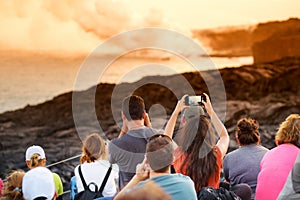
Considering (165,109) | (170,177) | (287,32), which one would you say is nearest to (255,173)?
(170,177)

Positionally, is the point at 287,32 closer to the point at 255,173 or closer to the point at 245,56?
the point at 245,56

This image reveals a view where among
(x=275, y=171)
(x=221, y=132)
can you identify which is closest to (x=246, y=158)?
(x=275, y=171)

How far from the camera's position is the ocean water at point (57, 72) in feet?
29.7

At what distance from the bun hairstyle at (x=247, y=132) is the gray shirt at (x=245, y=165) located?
42mm

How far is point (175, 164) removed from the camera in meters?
3.60

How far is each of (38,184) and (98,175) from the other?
0.45 metres

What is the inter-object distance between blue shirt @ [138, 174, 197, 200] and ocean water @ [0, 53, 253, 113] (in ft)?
20.2

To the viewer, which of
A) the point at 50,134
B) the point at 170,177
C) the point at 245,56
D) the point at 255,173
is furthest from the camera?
the point at 245,56

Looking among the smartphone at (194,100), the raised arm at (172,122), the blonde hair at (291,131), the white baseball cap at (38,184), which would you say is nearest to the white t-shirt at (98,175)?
the white baseball cap at (38,184)

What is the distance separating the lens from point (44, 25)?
30.3 ft

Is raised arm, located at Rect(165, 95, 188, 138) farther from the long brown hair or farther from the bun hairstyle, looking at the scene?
the bun hairstyle

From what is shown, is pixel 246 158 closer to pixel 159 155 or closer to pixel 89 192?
pixel 89 192

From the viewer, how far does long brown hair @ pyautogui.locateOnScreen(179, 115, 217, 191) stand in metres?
3.49

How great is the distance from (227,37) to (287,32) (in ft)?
3.13
